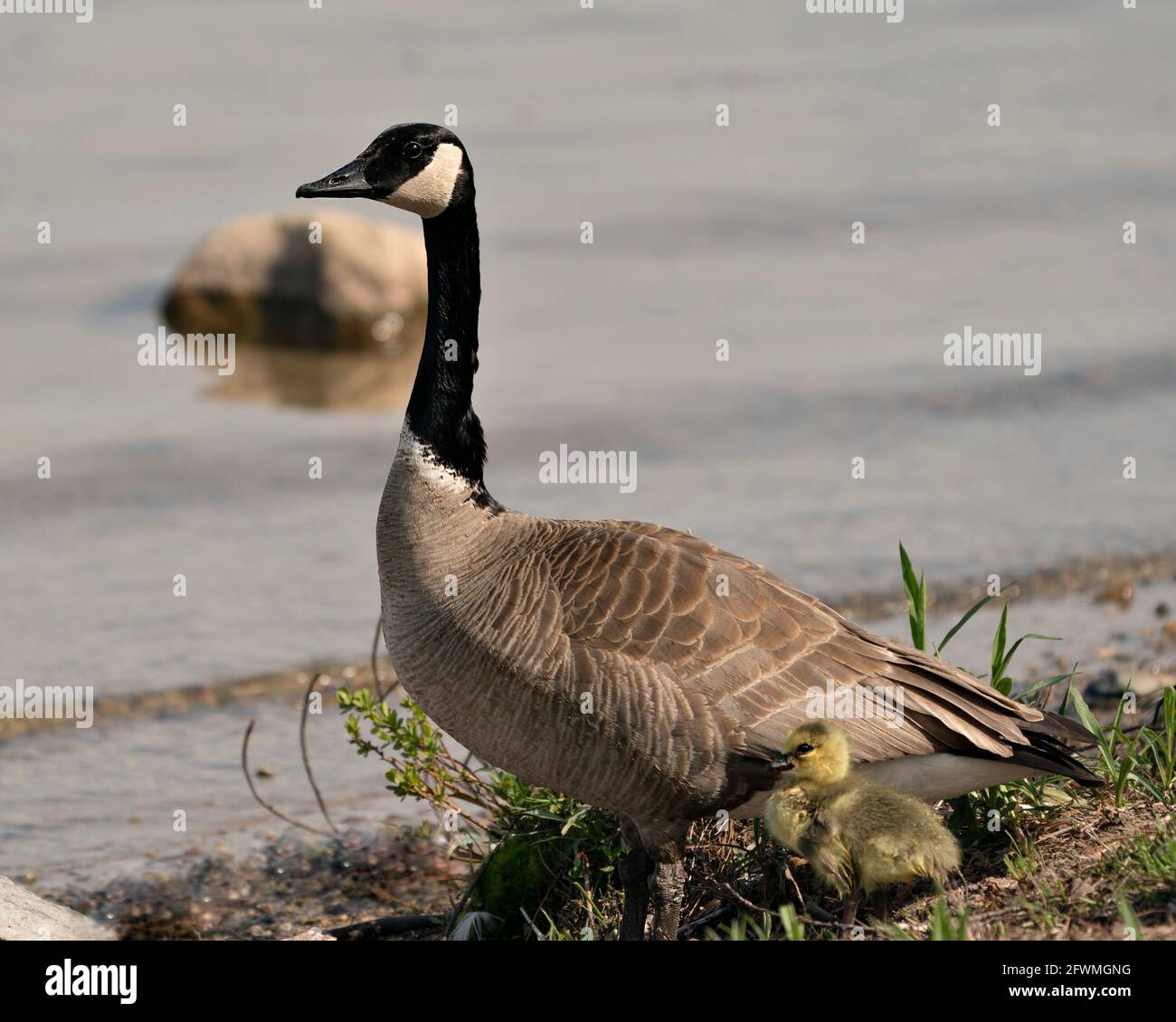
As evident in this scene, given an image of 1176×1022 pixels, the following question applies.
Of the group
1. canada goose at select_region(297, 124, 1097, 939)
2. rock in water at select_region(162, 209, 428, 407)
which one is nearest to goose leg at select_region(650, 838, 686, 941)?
canada goose at select_region(297, 124, 1097, 939)

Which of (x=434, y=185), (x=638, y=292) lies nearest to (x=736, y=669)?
(x=434, y=185)

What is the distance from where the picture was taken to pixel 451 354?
626 centimetres

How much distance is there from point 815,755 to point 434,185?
2689mm

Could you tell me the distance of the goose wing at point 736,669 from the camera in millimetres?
5297

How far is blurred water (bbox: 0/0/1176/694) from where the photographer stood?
36.1ft

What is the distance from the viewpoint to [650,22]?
24375 millimetres

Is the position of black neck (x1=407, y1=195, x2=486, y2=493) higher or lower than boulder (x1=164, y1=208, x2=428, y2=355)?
lower

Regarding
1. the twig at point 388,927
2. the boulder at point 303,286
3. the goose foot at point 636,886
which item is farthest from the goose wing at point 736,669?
the boulder at point 303,286

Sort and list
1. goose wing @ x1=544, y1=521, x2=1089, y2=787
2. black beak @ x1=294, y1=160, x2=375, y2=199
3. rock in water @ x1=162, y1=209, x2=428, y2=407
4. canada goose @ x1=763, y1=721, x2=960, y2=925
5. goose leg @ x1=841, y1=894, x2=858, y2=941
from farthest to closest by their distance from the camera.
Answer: rock in water @ x1=162, y1=209, x2=428, y2=407
black beak @ x1=294, y1=160, x2=375, y2=199
goose wing @ x1=544, y1=521, x2=1089, y2=787
goose leg @ x1=841, y1=894, x2=858, y2=941
canada goose @ x1=763, y1=721, x2=960, y2=925

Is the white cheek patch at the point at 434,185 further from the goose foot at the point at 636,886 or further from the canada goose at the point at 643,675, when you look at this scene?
the goose foot at the point at 636,886

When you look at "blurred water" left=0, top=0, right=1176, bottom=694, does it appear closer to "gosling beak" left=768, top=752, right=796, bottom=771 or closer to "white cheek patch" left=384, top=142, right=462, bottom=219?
"white cheek patch" left=384, top=142, right=462, bottom=219

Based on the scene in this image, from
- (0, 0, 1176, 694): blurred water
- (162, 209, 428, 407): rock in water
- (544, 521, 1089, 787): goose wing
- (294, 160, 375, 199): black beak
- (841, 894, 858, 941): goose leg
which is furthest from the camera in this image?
(162, 209, 428, 407): rock in water

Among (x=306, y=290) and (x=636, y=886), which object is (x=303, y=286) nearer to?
(x=306, y=290)

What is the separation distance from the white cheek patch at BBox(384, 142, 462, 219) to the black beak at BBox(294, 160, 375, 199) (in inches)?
4.0
